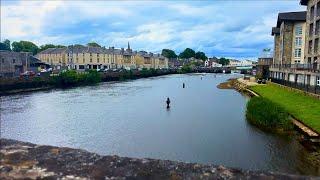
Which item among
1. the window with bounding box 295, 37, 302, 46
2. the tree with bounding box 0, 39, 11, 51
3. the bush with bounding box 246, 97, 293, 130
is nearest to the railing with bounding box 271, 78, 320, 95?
the bush with bounding box 246, 97, 293, 130

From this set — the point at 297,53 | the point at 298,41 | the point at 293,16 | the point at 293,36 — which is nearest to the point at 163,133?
the point at 297,53

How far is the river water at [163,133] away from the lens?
1022 inches

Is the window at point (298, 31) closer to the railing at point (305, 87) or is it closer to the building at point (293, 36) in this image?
the building at point (293, 36)

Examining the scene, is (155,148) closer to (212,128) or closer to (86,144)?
(86,144)

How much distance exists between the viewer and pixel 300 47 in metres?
83.1

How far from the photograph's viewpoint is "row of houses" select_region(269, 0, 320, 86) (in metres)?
61.3

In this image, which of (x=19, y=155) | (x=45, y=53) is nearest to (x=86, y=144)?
(x=19, y=155)

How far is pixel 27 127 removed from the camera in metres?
38.5

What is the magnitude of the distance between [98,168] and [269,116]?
30.3 meters

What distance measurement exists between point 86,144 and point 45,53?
517 ft

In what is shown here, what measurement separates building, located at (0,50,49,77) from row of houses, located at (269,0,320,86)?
69.0 meters

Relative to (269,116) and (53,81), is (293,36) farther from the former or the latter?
(53,81)

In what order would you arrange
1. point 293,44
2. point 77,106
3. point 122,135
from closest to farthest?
point 122,135
point 77,106
point 293,44

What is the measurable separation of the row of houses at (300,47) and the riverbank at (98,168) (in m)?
50.7
